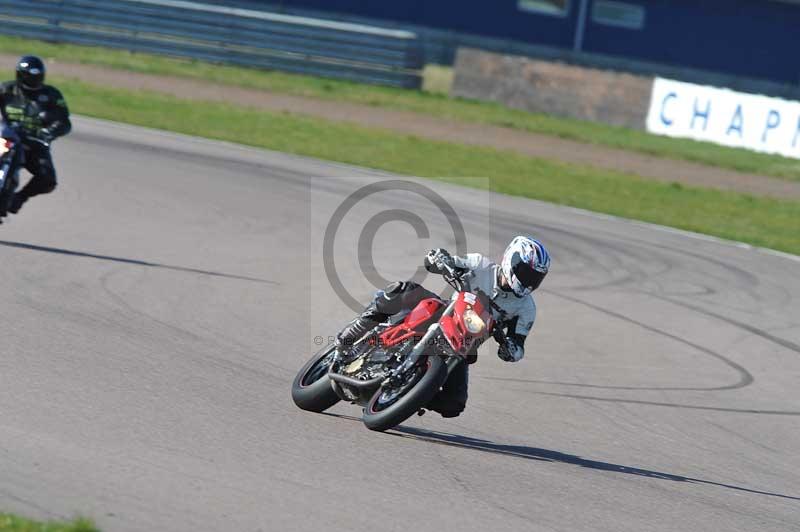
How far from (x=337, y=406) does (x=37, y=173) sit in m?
5.66

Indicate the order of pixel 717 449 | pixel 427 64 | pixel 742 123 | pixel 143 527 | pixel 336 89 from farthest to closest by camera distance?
1. pixel 427 64
2. pixel 336 89
3. pixel 742 123
4. pixel 717 449
5. pixel 143 527

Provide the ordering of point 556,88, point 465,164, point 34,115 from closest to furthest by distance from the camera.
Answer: point 34,115, point 465,164, point 556,88

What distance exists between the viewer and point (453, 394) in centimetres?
726

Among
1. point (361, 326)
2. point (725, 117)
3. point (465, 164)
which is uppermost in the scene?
point (725, 117)

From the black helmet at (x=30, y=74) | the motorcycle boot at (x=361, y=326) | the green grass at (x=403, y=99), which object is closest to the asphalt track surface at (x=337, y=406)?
the motorcycle boot at (x=361, y=326)

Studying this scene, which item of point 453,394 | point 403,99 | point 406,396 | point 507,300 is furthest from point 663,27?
point 406,396

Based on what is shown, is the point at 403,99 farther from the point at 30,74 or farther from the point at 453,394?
the point at 453,394

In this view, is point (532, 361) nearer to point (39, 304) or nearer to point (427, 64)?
point (39, 304)

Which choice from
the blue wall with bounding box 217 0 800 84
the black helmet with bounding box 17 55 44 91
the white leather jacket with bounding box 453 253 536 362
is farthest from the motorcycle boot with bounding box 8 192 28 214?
the blue wall with bounding box 217 0 800 84

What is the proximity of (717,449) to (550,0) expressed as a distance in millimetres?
35234

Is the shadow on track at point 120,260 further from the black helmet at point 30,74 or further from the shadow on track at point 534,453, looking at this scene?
the shadow on track at point 534,453

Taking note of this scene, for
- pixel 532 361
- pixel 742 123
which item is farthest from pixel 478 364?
pixel 742 123

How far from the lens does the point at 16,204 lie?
12180 millimetres

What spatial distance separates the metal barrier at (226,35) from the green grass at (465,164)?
469 cm
